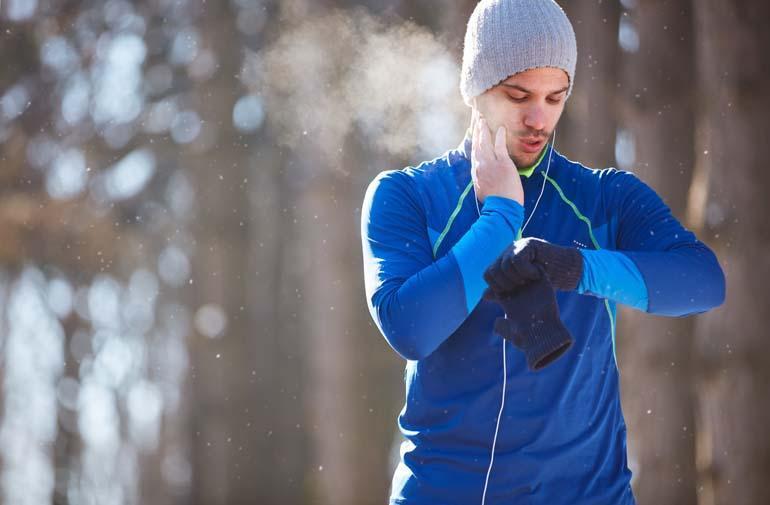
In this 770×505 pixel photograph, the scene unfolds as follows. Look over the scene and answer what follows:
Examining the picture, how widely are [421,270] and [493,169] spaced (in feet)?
0.69

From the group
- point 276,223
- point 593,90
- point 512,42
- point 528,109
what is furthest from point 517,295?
Answer: point 276,223

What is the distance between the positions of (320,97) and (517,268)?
11.3 feet

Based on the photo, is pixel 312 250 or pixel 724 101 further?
pixel 312 250

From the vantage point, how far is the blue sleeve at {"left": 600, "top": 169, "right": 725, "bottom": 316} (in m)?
1.41

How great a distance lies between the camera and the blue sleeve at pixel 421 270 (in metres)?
1.32

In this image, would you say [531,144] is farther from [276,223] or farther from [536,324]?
[276,223]

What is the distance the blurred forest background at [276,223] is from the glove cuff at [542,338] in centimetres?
246

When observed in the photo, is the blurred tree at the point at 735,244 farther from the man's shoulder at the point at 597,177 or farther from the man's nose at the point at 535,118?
the man's nose at the point at 535,118

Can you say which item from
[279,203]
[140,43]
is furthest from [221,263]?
[140,43]

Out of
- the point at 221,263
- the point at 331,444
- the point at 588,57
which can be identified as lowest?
the point at 331,444

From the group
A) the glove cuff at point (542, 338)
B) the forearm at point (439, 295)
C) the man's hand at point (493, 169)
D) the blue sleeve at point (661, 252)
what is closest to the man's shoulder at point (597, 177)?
the blue sleeve at point (661, 252)

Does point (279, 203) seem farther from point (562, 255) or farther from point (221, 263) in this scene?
point (562, 255)

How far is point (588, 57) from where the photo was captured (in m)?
3.82

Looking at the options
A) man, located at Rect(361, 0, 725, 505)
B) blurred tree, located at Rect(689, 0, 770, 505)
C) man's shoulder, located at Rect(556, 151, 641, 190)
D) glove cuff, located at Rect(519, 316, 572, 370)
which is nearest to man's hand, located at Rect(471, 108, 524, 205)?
man, located at Rect(361, 0, 725, 505)
